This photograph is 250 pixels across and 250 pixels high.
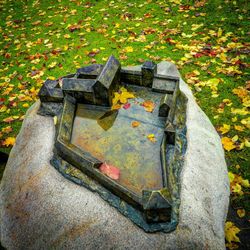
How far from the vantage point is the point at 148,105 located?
3377 mm

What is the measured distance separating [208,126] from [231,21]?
4.12m

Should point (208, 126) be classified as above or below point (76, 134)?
below

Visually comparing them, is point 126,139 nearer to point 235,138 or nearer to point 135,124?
point 135,124

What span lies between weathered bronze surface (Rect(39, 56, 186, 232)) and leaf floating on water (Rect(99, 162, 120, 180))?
48 millimetres

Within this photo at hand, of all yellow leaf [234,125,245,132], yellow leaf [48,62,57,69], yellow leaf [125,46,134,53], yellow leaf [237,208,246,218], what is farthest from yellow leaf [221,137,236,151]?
yellow leaf [48,62,57,69]

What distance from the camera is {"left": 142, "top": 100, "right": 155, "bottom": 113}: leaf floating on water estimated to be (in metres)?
3.33

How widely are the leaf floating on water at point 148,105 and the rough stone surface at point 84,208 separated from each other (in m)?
0.54

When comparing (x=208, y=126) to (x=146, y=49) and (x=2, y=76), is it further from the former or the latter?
(x=2, y=76)

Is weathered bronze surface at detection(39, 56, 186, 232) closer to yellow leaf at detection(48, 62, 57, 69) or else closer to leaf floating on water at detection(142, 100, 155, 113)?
leaf floating on water at detection(142, 100, 155, 113)

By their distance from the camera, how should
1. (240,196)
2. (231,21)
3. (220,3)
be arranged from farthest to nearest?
1. (220,3)
2. (231,21)
3. (240,196)

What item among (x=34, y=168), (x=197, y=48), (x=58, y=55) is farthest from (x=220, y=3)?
(x=34, y=168)

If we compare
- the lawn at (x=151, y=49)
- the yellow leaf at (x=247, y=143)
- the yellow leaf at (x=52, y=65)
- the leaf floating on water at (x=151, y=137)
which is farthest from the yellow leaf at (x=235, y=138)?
the yellow leaf at (x=52, y=65)

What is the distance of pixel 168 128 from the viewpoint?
9.22 ft

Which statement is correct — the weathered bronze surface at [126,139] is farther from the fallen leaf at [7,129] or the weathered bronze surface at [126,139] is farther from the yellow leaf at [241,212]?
the fallen leaf at [7,129]
